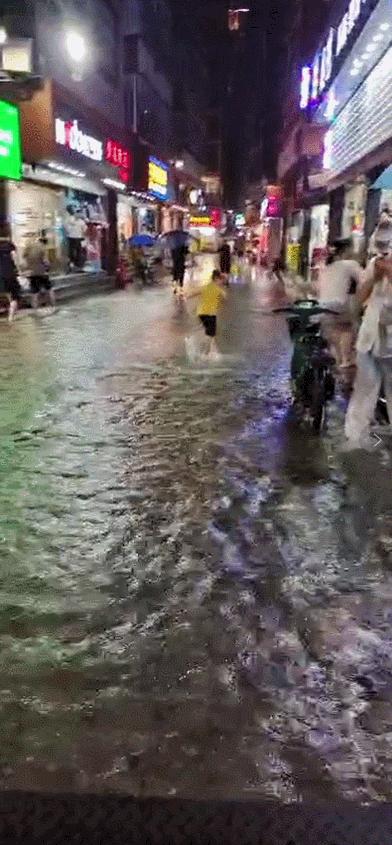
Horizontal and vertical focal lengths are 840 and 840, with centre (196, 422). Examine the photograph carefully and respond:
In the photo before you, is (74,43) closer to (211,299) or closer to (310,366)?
(211,299)

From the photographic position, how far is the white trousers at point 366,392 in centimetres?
813

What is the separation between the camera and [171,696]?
12.7 feet

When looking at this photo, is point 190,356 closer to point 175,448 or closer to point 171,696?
point 175,448

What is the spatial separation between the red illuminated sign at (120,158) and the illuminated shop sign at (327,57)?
8266 mm

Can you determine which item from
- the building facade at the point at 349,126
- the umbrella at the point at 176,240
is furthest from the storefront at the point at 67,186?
the building facade at the point at 349,126

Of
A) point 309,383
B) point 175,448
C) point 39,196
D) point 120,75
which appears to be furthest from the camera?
point 120,75

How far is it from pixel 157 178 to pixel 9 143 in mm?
27945

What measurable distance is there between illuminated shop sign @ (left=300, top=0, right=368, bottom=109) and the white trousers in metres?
11.4

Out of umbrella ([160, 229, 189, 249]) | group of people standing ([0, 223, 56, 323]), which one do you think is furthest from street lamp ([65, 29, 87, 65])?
umbrella ([160, 229, 189, 249])

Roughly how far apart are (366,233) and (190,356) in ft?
20.8

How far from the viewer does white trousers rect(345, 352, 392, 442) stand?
8.13m

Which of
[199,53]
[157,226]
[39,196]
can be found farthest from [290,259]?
[199,53]

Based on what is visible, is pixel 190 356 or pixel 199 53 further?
pixel 199 53

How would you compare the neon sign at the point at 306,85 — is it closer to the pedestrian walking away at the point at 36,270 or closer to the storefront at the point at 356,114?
the storefront at the point at 356,114
